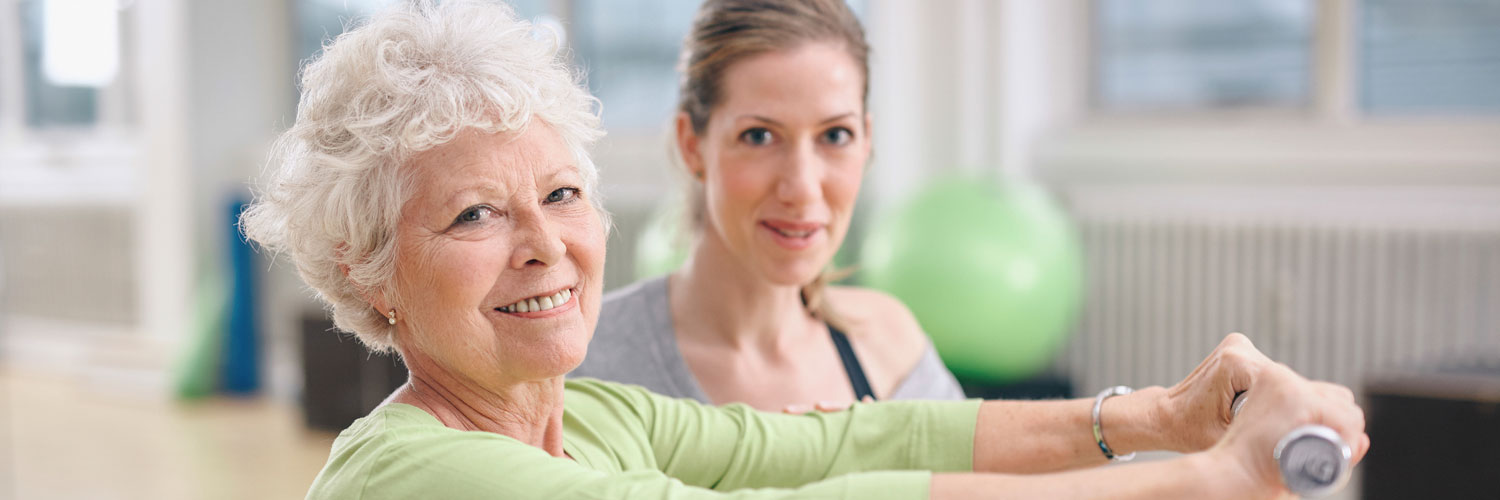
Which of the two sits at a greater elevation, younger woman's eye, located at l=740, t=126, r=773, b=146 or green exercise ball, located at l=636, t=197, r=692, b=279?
younger woman's eye, located at l=740, t=126, r=773, b=146

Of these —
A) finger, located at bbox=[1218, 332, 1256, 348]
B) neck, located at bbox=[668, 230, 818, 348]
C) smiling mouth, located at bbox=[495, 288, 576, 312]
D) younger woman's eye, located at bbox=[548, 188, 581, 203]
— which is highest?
younger woman's eye, located at bbox=[548, 188, 581, 203]

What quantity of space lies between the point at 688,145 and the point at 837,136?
24 cm

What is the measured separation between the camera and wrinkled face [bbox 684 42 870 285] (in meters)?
1.64

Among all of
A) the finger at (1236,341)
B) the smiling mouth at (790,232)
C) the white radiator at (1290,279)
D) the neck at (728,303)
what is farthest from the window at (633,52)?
the finger at (1236,341)

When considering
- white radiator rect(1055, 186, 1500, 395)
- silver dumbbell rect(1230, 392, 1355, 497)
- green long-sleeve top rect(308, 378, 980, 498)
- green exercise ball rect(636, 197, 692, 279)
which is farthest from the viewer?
white radiator rect(1055, 186, 1500, 395)

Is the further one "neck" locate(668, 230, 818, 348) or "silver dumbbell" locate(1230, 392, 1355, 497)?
"neck" locate(668, 230, 818, 348)

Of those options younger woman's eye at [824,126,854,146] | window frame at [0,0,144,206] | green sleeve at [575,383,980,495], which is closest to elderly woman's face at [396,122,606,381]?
green sleeve at [575,383,980,495]

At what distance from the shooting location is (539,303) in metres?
1.08

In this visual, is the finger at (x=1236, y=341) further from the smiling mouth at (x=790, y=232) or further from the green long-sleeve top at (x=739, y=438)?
the smiling mouth at (x=790, y=232)

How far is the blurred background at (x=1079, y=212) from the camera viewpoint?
3.31 m

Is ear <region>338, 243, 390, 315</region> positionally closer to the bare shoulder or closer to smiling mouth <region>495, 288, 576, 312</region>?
smiling mouth <region>495, 288, 576, 312</region>

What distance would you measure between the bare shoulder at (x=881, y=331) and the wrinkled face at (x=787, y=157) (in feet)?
0.59

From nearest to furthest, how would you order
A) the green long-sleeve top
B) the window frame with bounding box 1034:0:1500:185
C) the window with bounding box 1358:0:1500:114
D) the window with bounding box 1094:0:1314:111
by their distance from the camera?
the green long-sleeve top → the window frame with bounding box 1034:0:1500:185 → the window with bounding box 1358:0:1500:114 → the window with bounding box 1094:0:1314:111

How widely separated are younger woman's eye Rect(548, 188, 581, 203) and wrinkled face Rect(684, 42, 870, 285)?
0.56 metres
